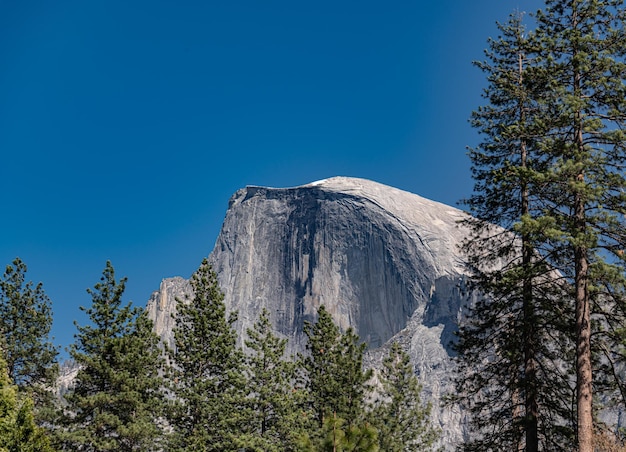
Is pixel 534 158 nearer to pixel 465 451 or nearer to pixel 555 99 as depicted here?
pixel 555 99

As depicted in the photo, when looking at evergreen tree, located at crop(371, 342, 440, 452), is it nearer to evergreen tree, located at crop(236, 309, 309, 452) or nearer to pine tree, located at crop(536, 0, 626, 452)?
evergreen tree, located at crop(236, 309, 309, 452)

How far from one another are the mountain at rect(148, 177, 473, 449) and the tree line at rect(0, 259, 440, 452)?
11463 centimetres

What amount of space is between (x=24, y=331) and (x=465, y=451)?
23.5 m

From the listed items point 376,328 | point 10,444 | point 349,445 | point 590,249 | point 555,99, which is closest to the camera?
point 349,445

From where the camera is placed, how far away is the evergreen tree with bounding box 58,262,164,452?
2636cm

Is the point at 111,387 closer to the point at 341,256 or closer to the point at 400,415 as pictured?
the point at 400,415

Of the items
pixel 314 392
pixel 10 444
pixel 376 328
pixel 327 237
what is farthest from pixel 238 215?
pixel 10 444

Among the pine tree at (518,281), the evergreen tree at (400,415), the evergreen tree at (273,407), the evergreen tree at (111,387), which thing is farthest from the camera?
the evergreen tree at (400,415)

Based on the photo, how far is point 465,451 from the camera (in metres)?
17.6

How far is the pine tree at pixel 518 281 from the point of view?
1548 centimetres

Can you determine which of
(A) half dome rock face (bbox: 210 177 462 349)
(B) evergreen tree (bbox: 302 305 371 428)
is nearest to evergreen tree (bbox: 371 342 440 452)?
(B) evergreen tree (bbox: 302 305 371 428)

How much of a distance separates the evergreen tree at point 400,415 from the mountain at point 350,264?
105 meters

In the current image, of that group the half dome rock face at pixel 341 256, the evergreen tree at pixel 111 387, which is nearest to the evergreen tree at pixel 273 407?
the evergreen tree at pixel 111 387

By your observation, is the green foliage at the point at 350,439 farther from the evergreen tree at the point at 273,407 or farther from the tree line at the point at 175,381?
the evergreen tree at the point at 273,407
